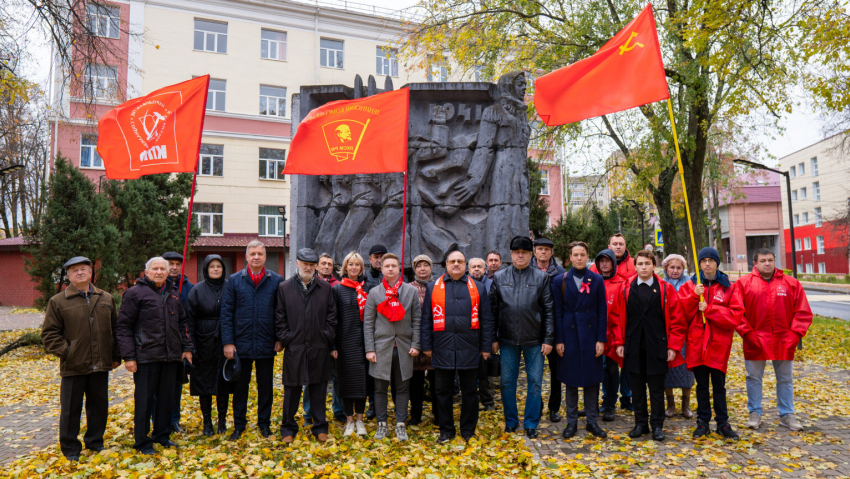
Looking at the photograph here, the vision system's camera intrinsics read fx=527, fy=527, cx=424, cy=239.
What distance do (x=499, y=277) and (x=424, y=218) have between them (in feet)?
11.1

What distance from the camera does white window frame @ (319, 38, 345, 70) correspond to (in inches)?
1123

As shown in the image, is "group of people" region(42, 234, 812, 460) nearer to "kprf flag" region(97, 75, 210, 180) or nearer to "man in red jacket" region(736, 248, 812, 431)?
"man in red jacket" region(736, 248, 812, 431)

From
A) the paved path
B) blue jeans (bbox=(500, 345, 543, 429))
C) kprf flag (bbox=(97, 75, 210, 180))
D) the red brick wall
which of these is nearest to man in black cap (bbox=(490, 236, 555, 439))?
blue jeans (bbox=(500, 345, 543, 429))

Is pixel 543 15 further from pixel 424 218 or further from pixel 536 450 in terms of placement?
pixel 536 450

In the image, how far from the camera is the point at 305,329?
5426mm

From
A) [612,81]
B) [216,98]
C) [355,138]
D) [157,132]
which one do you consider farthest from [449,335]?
[216,98]

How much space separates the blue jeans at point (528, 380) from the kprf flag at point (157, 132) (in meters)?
4.26

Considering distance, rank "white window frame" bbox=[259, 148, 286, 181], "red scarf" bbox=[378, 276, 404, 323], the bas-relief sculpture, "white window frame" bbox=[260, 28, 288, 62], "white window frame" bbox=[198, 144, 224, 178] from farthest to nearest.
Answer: "white window frame" bbox=[260, 28, 288, 62]
"white window frame" bbox=[259, 148, 286, 181]
"white window frame" bbox=[198, 144, 224, 178]
the bas-relief sculpture
"red scarf" bbox=[378, 276, 404, 323]

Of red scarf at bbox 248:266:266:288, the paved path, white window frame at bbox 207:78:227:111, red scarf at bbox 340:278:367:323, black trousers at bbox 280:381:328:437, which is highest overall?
white window frame at bbox 207:78:227:111

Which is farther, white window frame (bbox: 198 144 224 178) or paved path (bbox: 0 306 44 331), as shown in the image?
white window frame (bbox: 198 144 224 178)

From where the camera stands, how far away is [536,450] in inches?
205

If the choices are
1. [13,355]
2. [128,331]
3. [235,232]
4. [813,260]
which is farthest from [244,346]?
[813,260]

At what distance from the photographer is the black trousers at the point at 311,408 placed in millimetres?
5453

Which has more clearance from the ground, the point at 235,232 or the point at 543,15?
the point at 543,15
